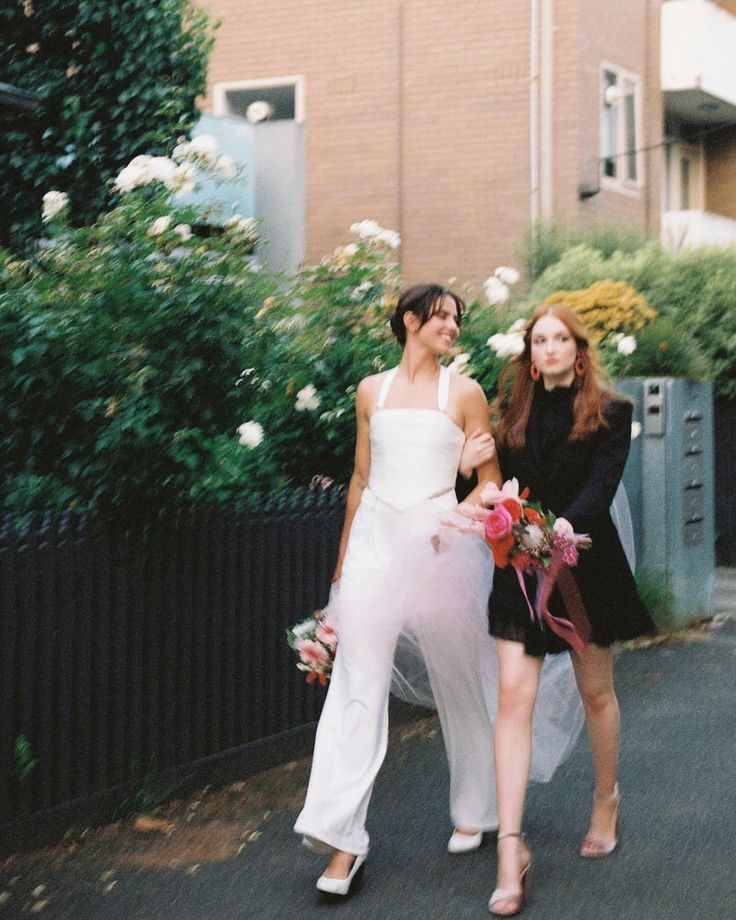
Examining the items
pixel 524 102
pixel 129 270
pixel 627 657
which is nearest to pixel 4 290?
pixel 129 270

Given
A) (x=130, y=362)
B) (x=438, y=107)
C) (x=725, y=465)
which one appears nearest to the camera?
(x=130, y=362)

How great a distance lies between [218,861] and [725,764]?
8.70 feet

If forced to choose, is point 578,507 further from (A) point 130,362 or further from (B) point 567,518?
(A) point 130,362

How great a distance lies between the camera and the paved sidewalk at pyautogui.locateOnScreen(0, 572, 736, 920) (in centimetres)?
470

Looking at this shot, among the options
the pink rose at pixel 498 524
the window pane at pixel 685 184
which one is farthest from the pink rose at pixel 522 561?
the window pane at pixel 685 184

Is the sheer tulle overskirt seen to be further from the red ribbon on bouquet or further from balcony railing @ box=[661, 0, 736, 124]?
balcony railing @ box=[661, 0, 736, 124]

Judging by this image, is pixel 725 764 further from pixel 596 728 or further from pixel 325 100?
pixel 325 100

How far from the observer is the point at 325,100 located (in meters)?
21.1

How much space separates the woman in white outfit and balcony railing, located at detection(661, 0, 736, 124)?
18.1m

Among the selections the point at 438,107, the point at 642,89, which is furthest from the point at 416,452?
the point at 642,89

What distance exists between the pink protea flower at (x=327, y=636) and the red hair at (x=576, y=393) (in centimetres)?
93

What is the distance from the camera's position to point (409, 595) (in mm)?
5000

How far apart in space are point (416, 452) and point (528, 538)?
1.89 ft

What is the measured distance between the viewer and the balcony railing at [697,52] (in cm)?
2166
